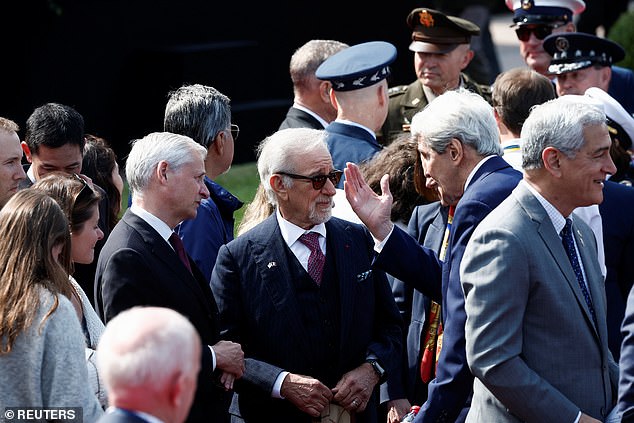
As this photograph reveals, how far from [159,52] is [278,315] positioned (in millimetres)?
8297

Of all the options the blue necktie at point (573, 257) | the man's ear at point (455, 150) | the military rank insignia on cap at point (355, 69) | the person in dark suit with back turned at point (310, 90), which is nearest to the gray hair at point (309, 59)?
the person in dark suit with back turned at point (310, 90)

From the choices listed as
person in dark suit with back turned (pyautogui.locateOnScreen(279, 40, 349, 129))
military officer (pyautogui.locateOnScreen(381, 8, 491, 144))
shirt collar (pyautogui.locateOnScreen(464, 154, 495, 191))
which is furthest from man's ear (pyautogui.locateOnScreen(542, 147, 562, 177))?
military officer (pyautogui.locateOnScreen(381, 8, 491, 144))

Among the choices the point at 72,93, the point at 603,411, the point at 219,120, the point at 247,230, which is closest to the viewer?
the point at 603,411

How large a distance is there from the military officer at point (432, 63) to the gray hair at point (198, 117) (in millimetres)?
2083

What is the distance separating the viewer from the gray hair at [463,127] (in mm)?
4496

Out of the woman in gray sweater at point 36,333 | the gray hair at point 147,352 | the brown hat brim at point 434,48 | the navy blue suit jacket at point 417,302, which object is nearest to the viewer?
the gray hair at point 147,352

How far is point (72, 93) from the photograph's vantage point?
11914mm

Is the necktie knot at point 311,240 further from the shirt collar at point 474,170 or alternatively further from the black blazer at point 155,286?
the shirt collar at point 474,170

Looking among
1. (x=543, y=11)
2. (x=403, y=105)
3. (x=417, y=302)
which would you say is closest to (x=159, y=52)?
(x=403, y=105)

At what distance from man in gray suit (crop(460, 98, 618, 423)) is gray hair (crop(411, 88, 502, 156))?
0.43m

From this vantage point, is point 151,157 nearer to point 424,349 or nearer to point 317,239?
point 317,239

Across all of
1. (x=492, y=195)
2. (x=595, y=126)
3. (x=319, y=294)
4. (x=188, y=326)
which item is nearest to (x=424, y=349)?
(x=319, y=294)

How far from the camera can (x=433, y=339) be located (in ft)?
15.8

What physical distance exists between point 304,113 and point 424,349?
8.28 feet
